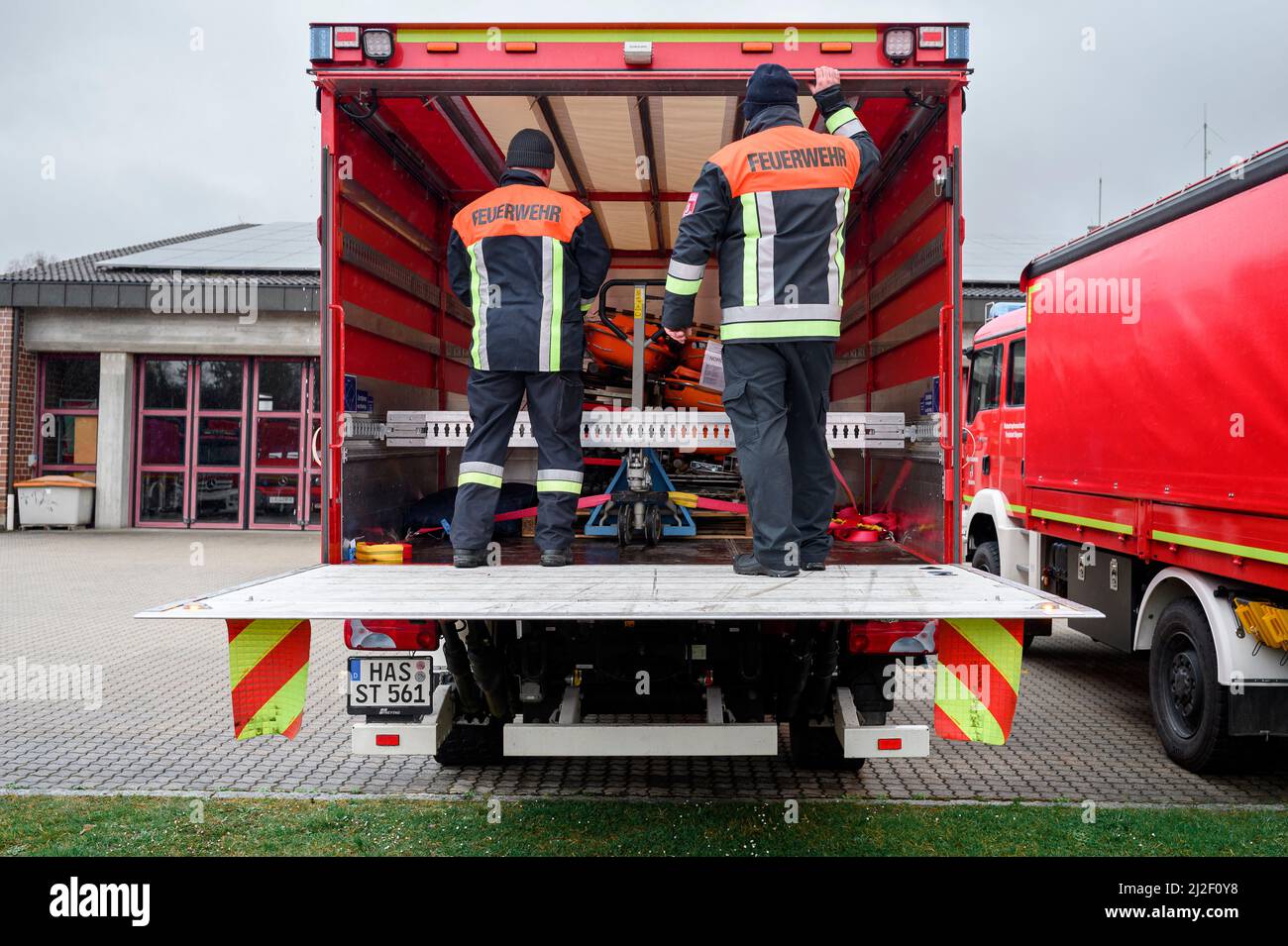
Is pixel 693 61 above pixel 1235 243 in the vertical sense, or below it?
above

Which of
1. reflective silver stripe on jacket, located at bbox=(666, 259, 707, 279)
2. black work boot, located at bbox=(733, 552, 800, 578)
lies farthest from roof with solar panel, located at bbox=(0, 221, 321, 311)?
black work boot, located at bbox=(733, 552, 800, 578)

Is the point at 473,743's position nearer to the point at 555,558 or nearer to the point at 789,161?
the point at 555,558

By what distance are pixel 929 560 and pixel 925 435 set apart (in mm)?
566

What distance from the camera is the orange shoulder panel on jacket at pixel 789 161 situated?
361 cm

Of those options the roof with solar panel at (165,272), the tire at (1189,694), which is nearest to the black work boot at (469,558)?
the tire at (1189,694)

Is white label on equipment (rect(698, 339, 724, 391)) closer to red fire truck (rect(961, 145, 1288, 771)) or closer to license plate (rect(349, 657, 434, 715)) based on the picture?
red fire truck (rect(961, 145, 1288, 771))

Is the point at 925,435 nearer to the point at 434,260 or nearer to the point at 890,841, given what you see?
the point at 890,841

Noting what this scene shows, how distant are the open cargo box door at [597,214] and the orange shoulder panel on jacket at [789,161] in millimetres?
383

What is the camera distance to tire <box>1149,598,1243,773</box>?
4.48 meters

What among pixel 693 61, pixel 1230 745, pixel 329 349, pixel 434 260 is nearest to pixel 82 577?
pixel 434 260

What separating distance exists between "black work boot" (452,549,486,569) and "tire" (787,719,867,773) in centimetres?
146

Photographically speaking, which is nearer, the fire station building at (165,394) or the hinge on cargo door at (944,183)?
the hinge on cargo door at (944,183)

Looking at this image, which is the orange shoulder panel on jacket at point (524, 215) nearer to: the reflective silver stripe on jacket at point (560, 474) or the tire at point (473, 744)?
the reflective silver stripe on jacket at point (560, 474)

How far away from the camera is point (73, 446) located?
52.6 feet
